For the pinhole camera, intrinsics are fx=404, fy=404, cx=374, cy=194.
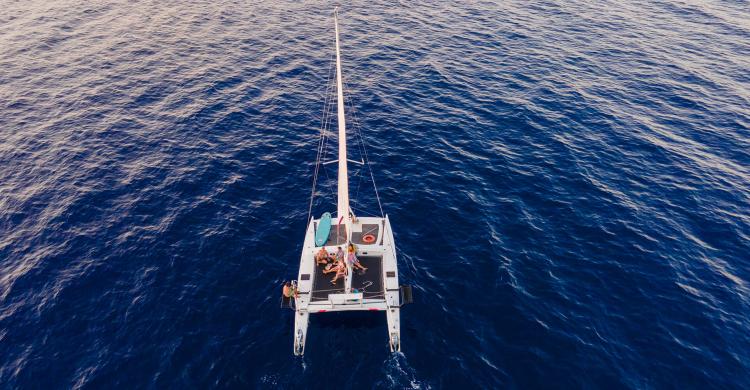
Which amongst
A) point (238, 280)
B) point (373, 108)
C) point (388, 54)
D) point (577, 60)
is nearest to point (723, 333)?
point (238, 280)

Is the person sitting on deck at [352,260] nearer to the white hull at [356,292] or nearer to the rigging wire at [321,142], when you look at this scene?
the white hull at [356,292]

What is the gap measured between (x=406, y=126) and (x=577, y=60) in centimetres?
3372

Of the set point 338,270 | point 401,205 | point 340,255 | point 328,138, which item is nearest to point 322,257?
point 340,255

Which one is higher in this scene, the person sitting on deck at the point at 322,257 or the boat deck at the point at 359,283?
the person sitting on deck at the point at 322,257

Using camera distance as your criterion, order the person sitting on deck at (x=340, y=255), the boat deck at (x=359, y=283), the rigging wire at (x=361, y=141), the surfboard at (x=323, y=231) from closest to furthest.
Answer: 1. the boat deck at (x=359, y=283)
2. the person sitting on deck at (x=340, y=255)
3. the surfboard at (x=323, y=231)
4. the rigging wire at (x=361, y=141)

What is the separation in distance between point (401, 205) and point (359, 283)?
39.4ft

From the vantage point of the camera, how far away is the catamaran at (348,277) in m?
25.6

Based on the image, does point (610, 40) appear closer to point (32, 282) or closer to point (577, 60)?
point (577, 60)

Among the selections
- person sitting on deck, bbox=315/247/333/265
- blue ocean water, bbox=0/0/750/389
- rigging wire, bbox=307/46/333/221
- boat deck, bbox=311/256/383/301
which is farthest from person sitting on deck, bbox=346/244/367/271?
rigging wire, bbox=307/46/333/221

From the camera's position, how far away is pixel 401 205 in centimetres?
3794

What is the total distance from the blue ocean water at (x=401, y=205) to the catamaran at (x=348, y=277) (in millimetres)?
1802

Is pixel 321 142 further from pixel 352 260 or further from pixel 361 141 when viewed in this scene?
pixel 352 260

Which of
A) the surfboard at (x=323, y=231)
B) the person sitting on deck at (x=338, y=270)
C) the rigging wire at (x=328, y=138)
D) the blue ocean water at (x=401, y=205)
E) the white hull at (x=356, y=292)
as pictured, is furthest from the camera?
the rigging wire at (x=328, y=138)

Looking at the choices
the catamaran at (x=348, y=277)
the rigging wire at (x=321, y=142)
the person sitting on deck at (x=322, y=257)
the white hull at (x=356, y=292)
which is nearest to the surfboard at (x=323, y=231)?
the catamaran at (x=348, y=277)
